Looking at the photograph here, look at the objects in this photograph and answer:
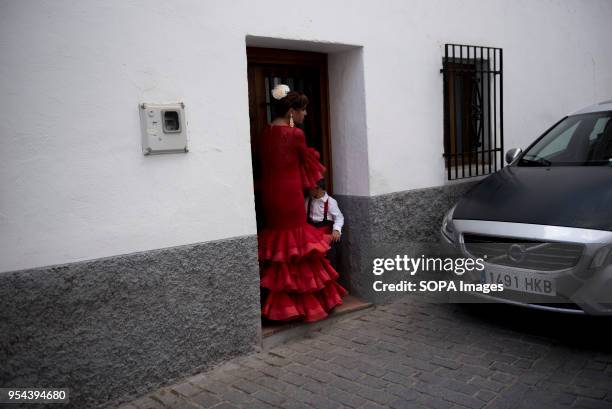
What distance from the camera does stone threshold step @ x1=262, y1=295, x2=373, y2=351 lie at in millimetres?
4445

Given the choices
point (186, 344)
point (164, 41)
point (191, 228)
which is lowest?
point (186, 344)

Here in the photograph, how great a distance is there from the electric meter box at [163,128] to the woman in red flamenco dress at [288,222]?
3.20ft

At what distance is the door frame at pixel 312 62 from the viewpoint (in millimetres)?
4738

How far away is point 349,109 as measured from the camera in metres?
5.17

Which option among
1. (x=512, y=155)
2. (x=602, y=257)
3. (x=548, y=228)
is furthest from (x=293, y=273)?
(x=512, y=155)

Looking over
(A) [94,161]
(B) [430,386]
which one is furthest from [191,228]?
(B) [430,386]

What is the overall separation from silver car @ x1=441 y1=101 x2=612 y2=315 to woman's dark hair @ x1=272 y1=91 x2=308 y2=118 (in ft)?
5.60

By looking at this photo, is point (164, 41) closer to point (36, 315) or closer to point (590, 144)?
point (36, 315)

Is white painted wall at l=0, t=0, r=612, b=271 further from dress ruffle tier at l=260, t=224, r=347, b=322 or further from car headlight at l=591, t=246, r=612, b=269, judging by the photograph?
car headlight at l=591, t=246, r=612, b=269

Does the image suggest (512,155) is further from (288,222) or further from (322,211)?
(288,222)

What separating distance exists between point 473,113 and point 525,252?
8.56 feet

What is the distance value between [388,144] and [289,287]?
176 centimetres

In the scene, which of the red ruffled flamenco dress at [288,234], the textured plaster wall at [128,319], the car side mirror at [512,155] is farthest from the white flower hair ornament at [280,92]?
the car side mirror at [512,155]

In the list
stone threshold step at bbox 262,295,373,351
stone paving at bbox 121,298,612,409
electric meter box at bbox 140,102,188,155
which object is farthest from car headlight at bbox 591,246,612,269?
electric meter box at bbox 140,102,188,155
